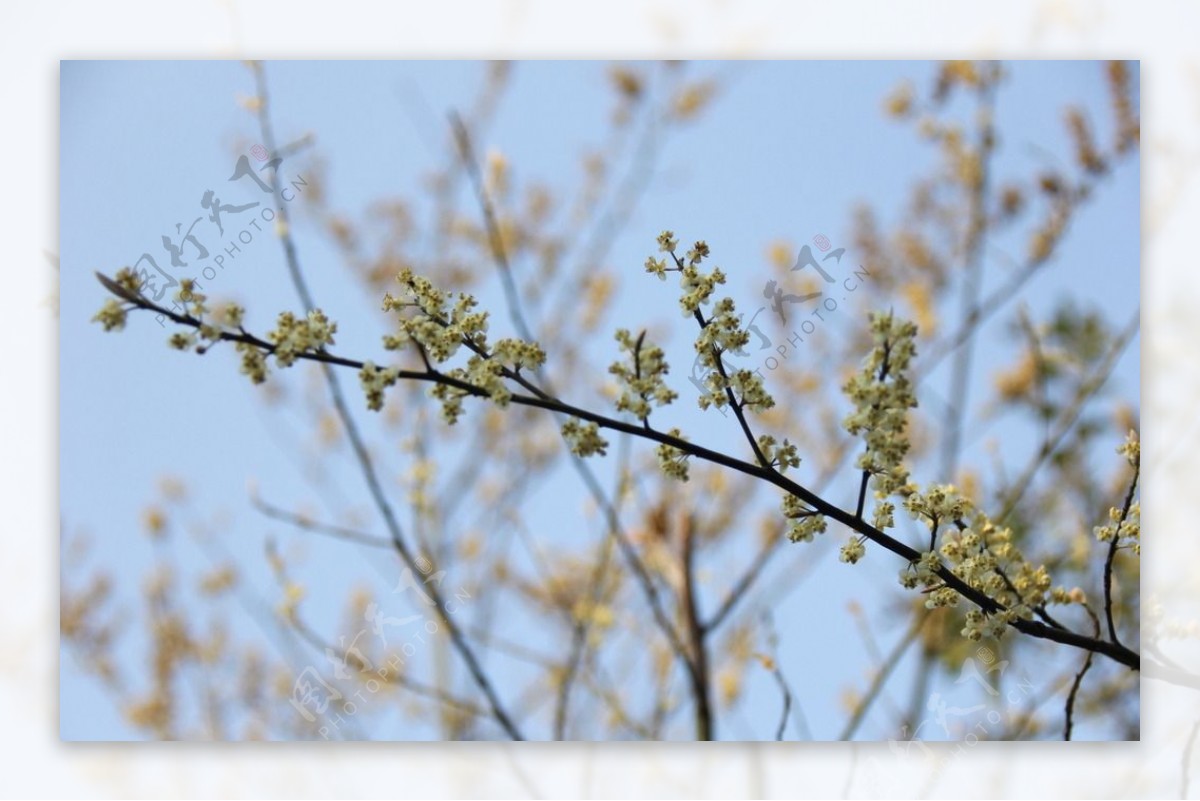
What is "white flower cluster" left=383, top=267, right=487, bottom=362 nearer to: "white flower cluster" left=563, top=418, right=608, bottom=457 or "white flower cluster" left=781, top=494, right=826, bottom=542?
"white flower cluster" left=563, top=418, right=608, bottom=457

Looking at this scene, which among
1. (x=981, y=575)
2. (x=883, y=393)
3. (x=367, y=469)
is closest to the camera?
(x=883, y=393)

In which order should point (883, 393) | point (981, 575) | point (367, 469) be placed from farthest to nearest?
point (367, 469) → point (981, 575) → point (883, 393)

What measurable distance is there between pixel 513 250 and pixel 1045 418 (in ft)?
3.52

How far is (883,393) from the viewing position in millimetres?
1040

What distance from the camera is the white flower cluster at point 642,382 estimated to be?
43.3 inches

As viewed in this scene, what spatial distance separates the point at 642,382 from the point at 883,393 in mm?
228

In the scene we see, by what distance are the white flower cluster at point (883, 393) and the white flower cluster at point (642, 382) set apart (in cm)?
18

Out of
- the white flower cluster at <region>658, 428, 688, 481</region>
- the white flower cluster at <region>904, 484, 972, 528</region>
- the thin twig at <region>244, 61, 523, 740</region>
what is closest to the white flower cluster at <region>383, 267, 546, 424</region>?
the white flower cluster at <region>658, 428, 688, 481</region>

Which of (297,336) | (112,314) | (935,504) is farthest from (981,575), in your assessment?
(112,314)

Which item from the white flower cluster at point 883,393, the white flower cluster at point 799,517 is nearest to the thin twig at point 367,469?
the white flower cluster at point 799,517

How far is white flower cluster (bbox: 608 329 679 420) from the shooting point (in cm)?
110

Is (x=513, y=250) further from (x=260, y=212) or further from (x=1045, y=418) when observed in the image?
(x=1045, y=418)

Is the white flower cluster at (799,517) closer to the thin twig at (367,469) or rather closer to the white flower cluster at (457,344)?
the white flower cluster at (457,344)

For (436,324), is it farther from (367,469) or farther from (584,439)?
(367,469)
